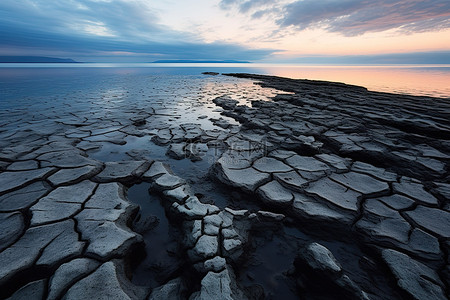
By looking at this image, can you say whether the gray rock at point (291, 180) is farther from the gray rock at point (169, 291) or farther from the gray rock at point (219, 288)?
the gray rock at point (169, 291)

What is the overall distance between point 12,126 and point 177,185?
13.8ft

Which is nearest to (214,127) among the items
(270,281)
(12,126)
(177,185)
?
(177,185)

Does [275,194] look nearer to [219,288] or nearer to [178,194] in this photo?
[178,194]

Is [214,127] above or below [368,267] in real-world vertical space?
below

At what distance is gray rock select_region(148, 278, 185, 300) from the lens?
1.07m

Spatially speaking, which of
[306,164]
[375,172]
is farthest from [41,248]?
[375,172]

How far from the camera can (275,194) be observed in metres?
1.87

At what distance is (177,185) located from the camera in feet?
6.49

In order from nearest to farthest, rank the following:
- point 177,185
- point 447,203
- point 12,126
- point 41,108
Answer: point 447,203 → point 177,185 → point 12,126 → point 41,108

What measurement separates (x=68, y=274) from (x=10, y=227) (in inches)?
29.3

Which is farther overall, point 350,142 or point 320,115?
point 320,115

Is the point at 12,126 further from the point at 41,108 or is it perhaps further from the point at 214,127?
the point at 214,127

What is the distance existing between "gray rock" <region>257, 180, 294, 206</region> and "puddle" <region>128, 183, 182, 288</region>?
0.83 metres

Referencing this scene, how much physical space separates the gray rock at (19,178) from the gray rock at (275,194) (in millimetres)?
2203
